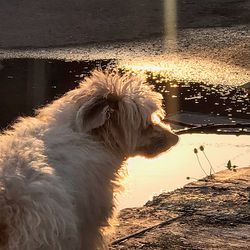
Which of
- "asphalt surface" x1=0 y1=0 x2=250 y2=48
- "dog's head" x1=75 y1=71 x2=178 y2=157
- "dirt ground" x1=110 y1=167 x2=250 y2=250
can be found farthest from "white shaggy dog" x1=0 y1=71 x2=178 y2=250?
"asphalt surface" x1=0 y1=0 x2=250 y2=48

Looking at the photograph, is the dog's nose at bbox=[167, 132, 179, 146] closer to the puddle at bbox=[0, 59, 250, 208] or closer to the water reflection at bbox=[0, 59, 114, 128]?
the puddle at bbox=[0, 59, 250, 208]

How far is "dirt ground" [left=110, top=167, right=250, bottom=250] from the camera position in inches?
239

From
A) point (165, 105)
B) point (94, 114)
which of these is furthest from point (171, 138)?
point (165, 105)

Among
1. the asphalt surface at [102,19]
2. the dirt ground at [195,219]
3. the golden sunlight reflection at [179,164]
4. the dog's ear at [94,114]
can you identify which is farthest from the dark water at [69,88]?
the dog's ear at [94,114]

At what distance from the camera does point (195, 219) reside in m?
6.56

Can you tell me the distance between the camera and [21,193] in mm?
3984

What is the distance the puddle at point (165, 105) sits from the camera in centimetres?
858

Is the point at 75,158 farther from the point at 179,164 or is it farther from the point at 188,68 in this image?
the point at 188,68

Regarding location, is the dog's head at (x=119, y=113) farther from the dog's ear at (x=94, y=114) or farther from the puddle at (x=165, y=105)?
the puddle at (x=165, y=105)

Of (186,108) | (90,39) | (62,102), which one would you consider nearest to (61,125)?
(62,102)

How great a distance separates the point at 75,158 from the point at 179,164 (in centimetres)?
478

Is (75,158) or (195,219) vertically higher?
(75,158)

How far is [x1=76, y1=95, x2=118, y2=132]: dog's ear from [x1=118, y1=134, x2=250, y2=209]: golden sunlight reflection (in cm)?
291

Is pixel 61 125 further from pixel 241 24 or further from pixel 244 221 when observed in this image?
pixel 241 24
